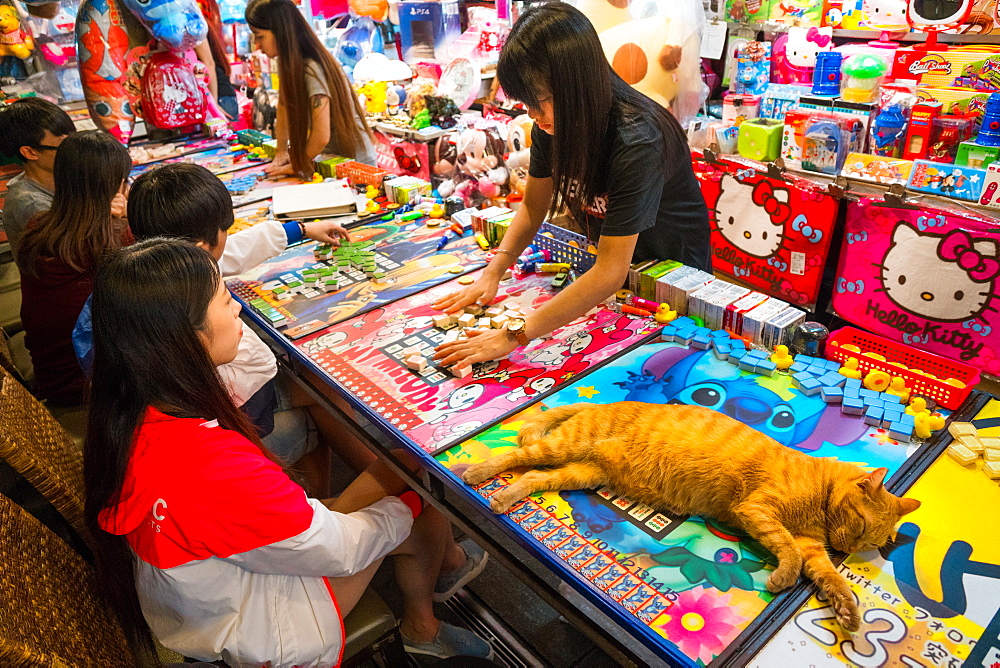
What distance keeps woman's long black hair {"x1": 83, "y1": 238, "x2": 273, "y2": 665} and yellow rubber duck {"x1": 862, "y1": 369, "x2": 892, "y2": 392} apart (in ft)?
4.65

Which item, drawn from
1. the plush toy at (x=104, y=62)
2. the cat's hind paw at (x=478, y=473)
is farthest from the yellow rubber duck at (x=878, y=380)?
the plush toy at (x=104, y=62)

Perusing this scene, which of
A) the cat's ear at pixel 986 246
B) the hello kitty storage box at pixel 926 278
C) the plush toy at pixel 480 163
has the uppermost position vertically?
the plush toy at pixel 480 163

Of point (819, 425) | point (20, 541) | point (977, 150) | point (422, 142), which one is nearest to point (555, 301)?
point (819, 425)

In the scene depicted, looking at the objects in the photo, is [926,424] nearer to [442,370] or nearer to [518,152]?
[442,370]

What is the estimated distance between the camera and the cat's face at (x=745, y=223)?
301cm

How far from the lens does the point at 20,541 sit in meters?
1.17

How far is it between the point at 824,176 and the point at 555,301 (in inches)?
69.8

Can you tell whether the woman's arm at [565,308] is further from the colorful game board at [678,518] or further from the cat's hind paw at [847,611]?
the cat's hind paw at [847,611]

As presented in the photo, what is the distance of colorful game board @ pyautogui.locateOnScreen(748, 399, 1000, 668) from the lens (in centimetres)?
96

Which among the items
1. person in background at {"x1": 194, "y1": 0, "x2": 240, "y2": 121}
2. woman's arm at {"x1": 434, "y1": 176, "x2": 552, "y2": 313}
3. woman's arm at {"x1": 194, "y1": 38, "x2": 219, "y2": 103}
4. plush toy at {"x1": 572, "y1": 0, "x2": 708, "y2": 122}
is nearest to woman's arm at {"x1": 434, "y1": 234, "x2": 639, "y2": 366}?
woman's arm at {"x1": 434, "y1": 176, "x2": 552, "y2": 313}

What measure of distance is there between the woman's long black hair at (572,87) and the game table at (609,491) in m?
0.44

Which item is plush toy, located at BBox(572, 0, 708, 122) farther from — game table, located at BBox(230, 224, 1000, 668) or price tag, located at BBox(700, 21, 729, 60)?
game table, located at BBox(230, 224, 1000, 668)

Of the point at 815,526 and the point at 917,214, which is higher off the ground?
the point at 917,214

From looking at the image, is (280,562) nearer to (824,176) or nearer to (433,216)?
(433,216)
